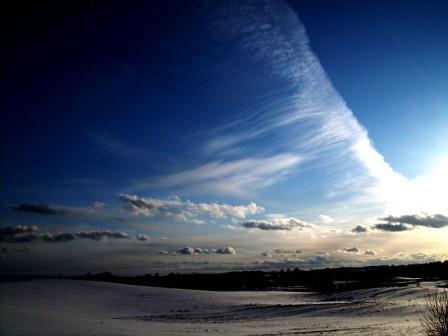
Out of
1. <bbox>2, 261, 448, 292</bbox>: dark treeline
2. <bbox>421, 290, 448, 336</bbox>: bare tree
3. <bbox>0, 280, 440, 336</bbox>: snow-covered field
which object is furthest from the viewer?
<bbox>2, 261, 448, 292</bbox>: dark treeline

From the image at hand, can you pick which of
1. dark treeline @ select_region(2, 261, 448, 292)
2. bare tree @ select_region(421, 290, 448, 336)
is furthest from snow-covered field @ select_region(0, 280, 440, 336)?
dark treeline @ select_region(2, 261, 448, 292)

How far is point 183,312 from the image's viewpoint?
118 feet

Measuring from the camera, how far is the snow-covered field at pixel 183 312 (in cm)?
2333

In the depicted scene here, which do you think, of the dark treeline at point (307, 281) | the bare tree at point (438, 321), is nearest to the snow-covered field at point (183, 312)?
the bare tree at point (438, 321)

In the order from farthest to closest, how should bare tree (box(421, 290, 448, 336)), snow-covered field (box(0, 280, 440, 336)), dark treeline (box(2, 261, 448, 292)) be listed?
dark treeline (box(2, 261, 448, 292)) → snow-covered field (box(0, 280, 440, 336)) → bare tree (box(421, 290, 448, 336))

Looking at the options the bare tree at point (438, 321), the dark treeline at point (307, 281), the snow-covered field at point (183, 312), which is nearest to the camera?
the bare tree at point (438, 321)

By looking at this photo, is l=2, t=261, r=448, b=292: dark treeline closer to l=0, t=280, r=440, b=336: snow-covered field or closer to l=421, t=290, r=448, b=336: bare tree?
l=0, t=280, r=440, b=336: snow-covered field

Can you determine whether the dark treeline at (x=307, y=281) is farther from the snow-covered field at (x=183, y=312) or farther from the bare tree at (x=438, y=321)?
the bare tree at (x=438, y=321)

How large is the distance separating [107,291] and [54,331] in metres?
28.9

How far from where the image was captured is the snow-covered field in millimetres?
23328

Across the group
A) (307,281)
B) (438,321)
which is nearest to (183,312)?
(438,321)

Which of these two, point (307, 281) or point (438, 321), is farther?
point (307, 281)

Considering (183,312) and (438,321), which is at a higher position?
(438,321)

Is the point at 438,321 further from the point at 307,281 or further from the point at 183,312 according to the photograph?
the point at 307,281
